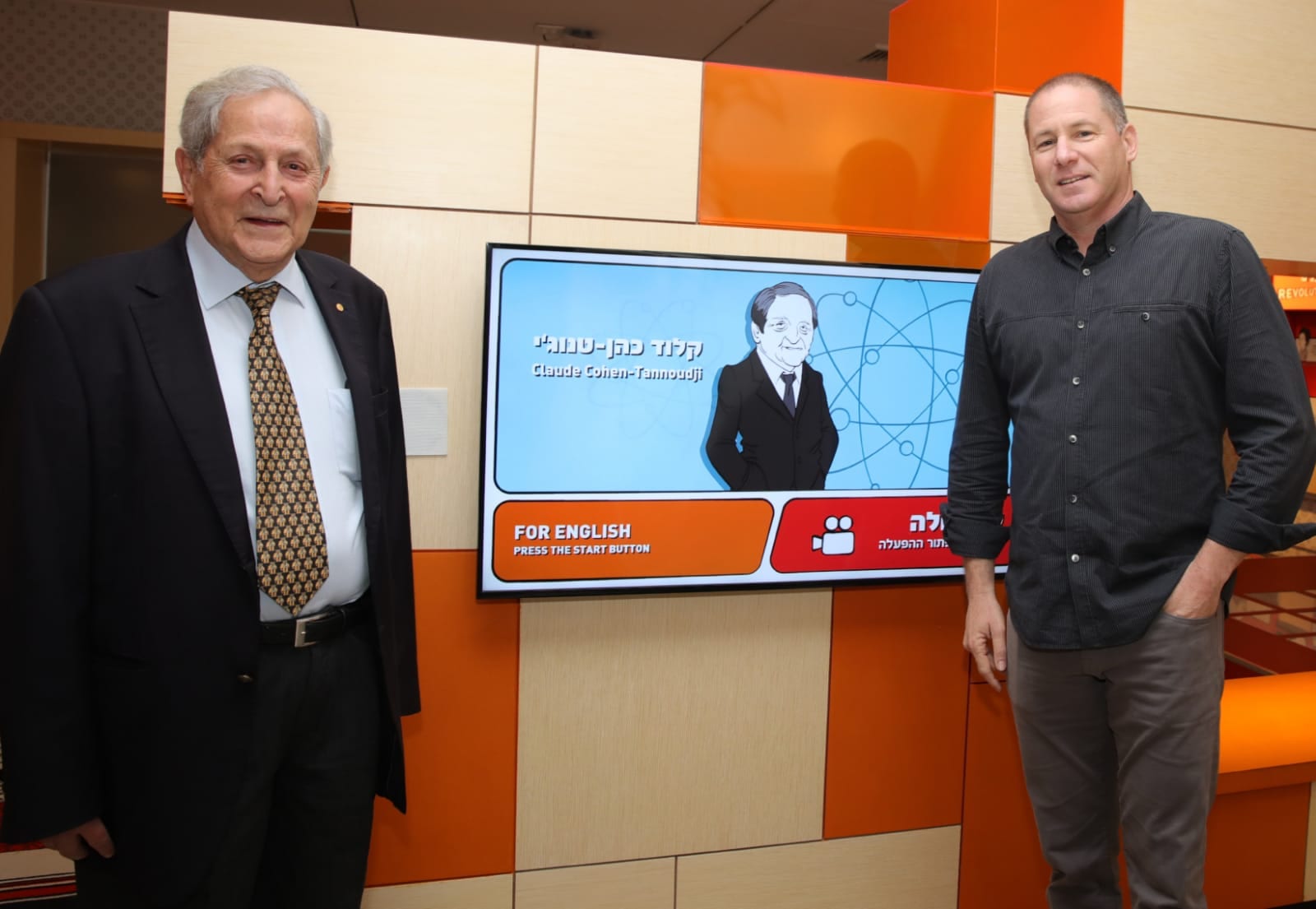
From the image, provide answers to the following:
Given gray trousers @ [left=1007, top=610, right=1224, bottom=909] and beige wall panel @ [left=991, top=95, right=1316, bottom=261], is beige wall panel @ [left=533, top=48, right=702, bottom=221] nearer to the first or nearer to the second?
beige wall panel @ [left=991, top=95, right=1316, bottom=261]

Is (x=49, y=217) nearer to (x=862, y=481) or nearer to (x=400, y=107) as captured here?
(x=400, y=107)

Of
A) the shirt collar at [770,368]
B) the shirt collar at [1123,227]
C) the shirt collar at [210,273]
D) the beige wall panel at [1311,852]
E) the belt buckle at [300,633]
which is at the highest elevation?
the shirt collar at [1123,227]

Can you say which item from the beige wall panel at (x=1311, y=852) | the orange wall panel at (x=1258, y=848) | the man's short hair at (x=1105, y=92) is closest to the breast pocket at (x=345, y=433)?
the man's short hair at (x=1105, y=92)

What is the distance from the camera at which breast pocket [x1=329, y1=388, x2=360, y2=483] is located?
1.66 meters

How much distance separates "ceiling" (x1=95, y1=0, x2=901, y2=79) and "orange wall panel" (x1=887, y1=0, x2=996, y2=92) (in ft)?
7.42

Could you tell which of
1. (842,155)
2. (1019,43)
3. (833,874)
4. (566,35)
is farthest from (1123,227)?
(566,35)

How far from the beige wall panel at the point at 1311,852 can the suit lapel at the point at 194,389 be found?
9.75ft

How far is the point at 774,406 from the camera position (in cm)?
234

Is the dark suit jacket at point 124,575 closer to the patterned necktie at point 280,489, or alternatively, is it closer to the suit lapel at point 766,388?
the patterned necktie at point 280,489

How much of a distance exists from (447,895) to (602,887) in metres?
0.38

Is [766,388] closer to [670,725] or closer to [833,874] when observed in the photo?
[670,725]

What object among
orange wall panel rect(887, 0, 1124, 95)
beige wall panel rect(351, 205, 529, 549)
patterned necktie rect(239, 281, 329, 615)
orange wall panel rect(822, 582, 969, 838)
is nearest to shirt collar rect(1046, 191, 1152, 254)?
orange wall panel rect(887, 0, 1124, 95)

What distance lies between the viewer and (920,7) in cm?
280

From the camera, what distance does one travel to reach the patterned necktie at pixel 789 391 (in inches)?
92.1
